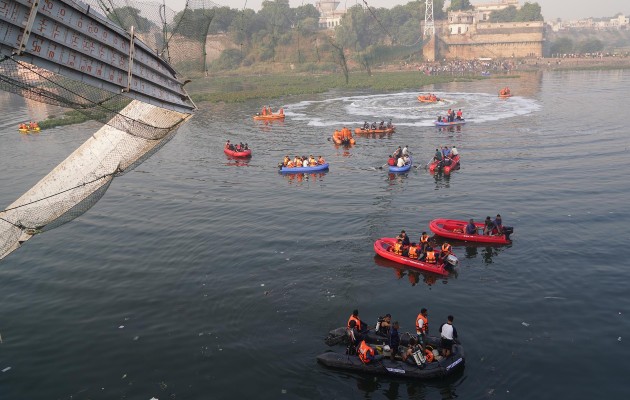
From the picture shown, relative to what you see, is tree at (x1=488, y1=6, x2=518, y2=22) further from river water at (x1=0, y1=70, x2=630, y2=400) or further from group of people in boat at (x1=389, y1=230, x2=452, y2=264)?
group of people in boat at (x1=389, y1=230, x2=452, y2=264)

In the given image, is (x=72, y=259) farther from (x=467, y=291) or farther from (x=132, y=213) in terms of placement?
(x=467, y=291)

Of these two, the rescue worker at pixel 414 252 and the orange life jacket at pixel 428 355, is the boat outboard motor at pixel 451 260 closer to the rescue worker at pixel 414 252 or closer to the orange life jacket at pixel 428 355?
the rescue worker at pixel 414 252

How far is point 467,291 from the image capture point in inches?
874

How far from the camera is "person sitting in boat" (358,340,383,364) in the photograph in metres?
16.8

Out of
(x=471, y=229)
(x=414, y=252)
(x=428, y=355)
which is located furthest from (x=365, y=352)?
(x=471, y=229)

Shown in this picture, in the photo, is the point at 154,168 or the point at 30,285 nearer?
the point at 30,285

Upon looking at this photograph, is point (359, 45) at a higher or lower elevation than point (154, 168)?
higher

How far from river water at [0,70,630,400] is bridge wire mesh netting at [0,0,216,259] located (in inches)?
223

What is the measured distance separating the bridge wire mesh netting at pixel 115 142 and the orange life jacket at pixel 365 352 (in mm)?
10131

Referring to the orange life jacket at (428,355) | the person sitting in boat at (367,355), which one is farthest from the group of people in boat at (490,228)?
the person sitting in boat at (367,355)

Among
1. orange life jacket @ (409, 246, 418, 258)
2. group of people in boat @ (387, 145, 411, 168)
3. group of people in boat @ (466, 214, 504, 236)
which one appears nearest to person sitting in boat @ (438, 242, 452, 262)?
orange life jacket @ (409, 246, 418, 258)

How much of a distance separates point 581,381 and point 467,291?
21.6 feet

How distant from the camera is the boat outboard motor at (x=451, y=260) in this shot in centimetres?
2402

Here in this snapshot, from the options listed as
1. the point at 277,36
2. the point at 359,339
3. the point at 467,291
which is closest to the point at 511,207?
the point at 467,291
